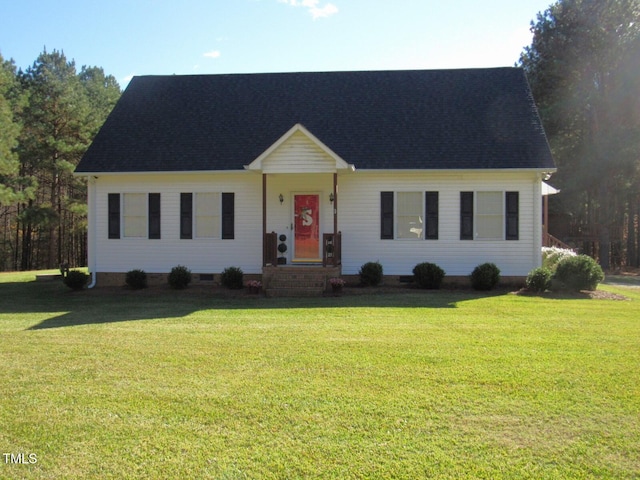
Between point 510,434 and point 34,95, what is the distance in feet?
110

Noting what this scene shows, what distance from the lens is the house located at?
15.8 m

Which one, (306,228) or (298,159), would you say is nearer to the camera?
(298,159)

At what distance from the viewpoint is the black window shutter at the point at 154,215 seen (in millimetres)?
16672

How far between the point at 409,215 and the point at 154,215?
26.5 ft

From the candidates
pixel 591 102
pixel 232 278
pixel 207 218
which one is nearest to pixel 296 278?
pixel 232 278

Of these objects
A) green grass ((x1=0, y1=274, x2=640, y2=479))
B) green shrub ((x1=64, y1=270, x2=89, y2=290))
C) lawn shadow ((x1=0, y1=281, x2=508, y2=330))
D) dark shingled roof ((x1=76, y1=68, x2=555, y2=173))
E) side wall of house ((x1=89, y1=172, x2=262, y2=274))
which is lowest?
green grass ((x1=0, y1=274, x2=640, y2=479))

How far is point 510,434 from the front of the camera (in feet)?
14.8

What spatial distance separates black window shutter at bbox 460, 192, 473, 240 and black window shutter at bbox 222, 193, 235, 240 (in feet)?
23.3

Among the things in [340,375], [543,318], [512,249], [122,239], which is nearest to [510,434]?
[340,375]

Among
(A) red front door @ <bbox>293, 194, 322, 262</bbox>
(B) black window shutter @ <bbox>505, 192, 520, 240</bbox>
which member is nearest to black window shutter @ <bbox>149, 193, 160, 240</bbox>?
(A) red front door @ <bbox>293, 194, 322, 262</bbox>

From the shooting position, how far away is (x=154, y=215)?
16703mm

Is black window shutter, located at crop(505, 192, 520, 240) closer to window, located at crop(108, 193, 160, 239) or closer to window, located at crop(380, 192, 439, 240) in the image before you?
→ window, located at crop(380, 192, 439, 240)

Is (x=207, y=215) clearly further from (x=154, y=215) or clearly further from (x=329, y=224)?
(x=329, y=224)

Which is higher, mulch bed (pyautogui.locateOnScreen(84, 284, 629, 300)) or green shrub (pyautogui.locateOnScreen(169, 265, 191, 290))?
green shrub (pyautogui.locateOnScreen(169, 265, 191, 290))
